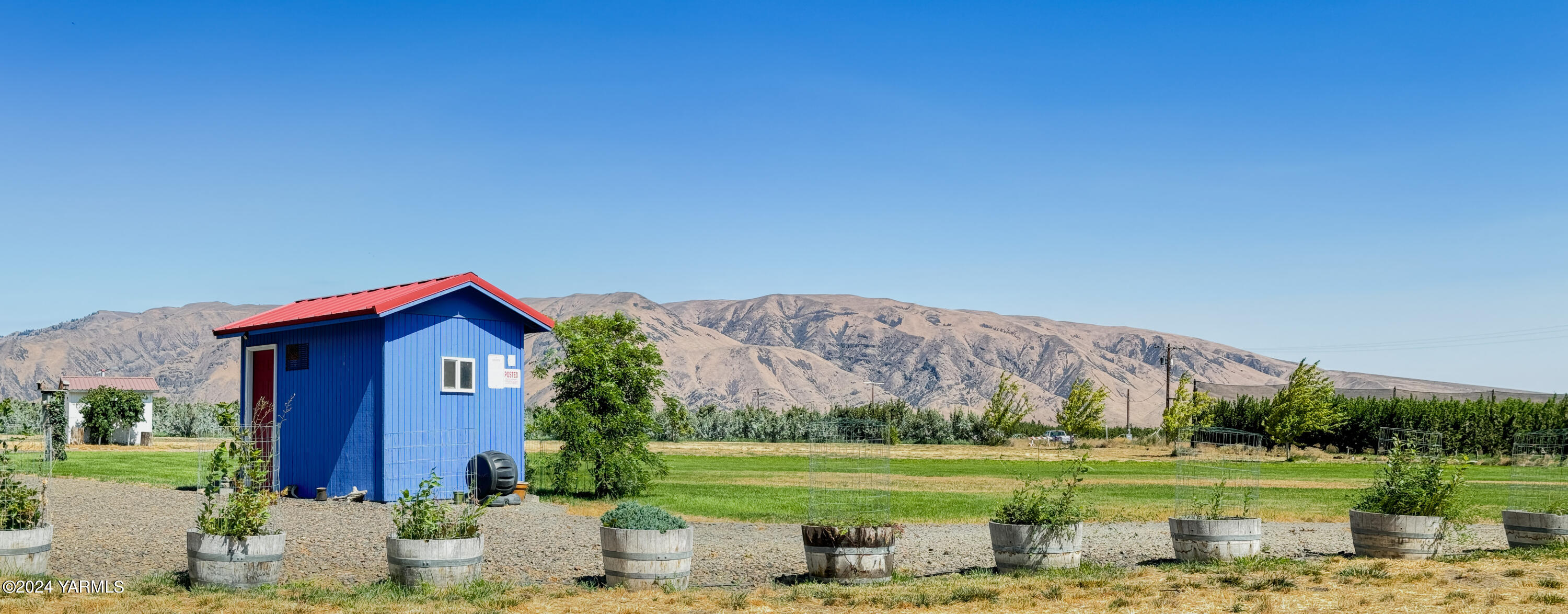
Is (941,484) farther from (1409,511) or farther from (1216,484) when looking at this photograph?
(1409,511)

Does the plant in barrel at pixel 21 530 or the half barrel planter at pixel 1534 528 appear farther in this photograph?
the half barrel planter at pixel 1534 528

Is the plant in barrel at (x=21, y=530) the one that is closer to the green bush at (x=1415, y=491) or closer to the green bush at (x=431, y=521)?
the green bush at (x=431, y=521)

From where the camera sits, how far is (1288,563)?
34.2ft

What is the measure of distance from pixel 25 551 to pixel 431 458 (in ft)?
28.4

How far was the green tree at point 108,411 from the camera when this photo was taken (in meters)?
39.5

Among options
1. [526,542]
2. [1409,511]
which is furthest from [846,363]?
[1409,511]

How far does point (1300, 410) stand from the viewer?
41969mm

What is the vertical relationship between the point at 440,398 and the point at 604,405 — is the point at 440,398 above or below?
above

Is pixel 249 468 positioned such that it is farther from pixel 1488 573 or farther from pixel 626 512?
pixel 1488 573

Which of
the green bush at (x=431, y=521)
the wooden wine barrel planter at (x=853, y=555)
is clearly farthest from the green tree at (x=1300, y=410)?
the green bush at (x=431, y=521)

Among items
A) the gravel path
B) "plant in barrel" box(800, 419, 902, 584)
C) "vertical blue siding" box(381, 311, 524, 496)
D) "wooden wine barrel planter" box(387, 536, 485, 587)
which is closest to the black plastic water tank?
"vertical blue siding" box(381, 311, 524, 496)

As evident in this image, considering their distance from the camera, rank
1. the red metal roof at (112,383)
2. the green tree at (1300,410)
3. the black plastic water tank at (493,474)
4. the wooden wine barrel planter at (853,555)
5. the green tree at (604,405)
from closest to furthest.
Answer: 1. the wooden wine barrel planter at (853,555)
2. the black plastic water tank at (493,474)
3. the green tree at (604,405)
4. the green tree at (1300,410)
5. the red metal roof at (112,383)

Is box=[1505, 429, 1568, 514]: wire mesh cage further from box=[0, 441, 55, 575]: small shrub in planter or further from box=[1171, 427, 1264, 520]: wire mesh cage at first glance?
box=[0, 441, 55, 575]: small shrub in planter

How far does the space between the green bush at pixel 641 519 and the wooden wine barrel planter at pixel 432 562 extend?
1.14 m
